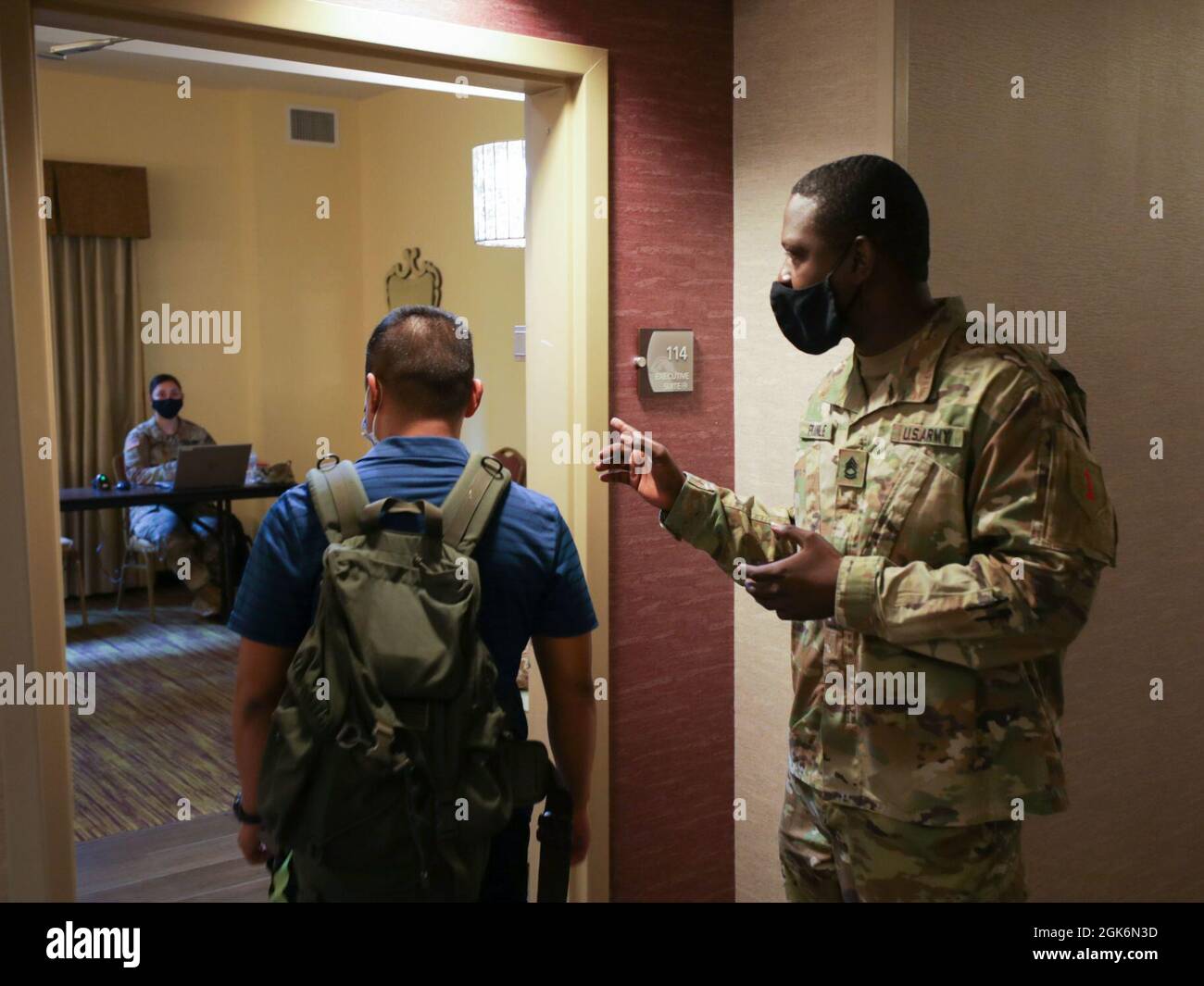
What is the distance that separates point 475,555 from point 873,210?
0.77 metres

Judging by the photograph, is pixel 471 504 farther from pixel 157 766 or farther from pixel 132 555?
pixel 132 555

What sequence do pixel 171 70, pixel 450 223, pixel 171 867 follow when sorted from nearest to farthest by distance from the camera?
pixel 171 867 → pixel 450 223 → pixel 171 70

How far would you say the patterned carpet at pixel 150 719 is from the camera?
3.97 meters

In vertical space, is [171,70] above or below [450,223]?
above

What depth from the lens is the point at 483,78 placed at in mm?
2449

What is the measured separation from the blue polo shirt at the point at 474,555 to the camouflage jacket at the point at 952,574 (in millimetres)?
325

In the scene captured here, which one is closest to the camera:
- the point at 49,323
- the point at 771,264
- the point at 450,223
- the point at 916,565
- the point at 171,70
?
the point at 916,565

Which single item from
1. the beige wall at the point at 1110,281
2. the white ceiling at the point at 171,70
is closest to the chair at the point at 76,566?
the white ceiling at the point at 171,70

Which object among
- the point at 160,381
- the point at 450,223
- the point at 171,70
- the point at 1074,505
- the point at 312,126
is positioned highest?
the point at 171,70

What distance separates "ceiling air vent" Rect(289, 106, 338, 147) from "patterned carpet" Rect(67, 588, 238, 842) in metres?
3.07

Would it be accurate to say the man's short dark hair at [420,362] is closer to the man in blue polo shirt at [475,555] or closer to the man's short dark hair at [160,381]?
the man in blue polo shirt at [475,555]

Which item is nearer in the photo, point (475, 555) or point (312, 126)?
point (475, 555)

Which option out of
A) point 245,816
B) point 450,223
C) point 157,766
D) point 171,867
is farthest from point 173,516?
point 245,816

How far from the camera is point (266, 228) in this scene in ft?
24.8
